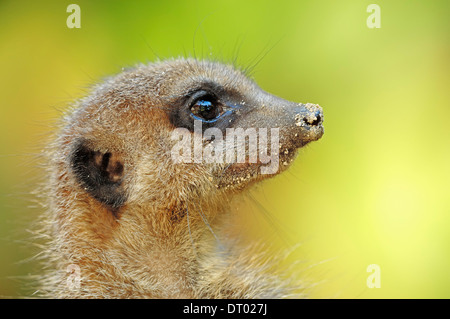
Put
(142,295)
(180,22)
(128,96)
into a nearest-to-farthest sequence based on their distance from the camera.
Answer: (142,295), (128,96), (180,22)

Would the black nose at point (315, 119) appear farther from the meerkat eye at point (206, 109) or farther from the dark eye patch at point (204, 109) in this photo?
the meerkat eye at point (206, 109)

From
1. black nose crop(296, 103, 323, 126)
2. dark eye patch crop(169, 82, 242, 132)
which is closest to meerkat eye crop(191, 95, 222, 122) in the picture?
dark eye patch crop(169, 82, 242, 132)

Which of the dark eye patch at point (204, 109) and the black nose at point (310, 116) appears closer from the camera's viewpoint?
the black nose at point (310, 116)

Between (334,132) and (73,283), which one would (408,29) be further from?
(73,283)

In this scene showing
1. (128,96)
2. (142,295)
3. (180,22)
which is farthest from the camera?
(180,22)

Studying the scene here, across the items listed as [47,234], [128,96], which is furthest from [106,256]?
[128,96]

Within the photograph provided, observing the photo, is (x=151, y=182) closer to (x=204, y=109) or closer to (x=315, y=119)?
(x=204, y=109)

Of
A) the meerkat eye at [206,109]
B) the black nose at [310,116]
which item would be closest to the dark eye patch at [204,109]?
the meerkat eye at [206,109]

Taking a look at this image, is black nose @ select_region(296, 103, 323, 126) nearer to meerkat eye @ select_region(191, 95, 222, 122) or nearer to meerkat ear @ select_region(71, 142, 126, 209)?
meerkat eye @ select_region(191, 95, 222, 122)
